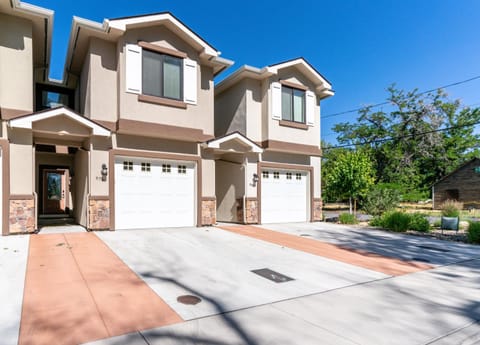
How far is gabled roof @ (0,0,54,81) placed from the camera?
27.7 ft

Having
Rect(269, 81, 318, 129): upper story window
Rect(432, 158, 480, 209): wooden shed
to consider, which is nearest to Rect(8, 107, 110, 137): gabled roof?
Rect(269, 81, 318, 129): upper story window

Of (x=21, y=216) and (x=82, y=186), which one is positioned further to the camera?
(x=82, y=186)

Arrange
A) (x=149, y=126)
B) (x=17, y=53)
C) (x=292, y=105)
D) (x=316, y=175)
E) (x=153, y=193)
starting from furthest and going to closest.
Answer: (x=316, y=175)
(x=292, y=105)
(x=153, y=193)
(x=149, y=126)
(x=17, y=53)

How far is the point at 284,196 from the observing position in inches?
546

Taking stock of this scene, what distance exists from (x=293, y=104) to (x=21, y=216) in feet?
35.7

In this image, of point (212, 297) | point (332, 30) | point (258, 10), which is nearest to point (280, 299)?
point (212, 297)

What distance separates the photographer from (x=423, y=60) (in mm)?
18516

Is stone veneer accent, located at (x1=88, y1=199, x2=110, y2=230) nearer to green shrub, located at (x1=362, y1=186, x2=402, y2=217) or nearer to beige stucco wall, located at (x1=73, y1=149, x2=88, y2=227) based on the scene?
beige stucco wall, located at (x1=73, y1=149, x2=88, y2=227)

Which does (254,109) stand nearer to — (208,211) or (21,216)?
(208,211)

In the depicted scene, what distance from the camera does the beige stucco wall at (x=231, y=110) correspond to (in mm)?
13117

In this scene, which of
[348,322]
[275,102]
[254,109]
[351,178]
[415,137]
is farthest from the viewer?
[415,137]

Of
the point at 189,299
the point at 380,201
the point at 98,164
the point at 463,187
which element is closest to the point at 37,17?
the point at 98,164

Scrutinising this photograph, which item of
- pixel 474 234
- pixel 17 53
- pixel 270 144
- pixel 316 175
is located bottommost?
pixel 474 234

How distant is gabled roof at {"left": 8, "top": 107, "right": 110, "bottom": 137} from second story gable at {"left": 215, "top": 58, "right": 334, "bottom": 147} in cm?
588
